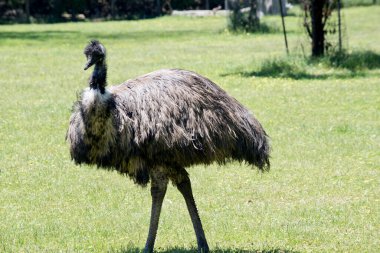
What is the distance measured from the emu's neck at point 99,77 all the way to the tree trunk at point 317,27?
15.9 m

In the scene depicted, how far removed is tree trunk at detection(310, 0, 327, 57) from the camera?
23.1 m

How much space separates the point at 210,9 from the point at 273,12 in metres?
5.30

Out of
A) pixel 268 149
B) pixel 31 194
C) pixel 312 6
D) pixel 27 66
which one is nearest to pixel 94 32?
pixel 27 66

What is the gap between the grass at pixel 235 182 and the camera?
8992 mm

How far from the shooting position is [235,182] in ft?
Answer: 37.8

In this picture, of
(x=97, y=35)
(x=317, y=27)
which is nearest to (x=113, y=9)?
(x=97, y=35)

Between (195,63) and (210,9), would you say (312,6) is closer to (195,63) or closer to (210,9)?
(195,63)

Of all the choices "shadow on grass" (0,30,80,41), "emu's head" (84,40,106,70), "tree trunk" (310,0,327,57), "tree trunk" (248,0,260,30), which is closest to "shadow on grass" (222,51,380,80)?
"tree trunk" (310,0,327,57)

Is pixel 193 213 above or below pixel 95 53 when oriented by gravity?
below

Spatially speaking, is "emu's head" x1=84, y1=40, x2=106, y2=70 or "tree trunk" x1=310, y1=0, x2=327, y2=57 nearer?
"emu's head" x1=84, y1=40, x2=106, y2=70

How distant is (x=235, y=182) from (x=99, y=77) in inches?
166

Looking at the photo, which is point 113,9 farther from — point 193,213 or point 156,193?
point 156,193

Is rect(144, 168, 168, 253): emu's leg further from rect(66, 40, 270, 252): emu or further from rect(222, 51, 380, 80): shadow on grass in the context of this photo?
rect(222, 51, 380, 80): shadow on grass

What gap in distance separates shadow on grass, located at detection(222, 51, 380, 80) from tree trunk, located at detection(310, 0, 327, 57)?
0.36 meters
